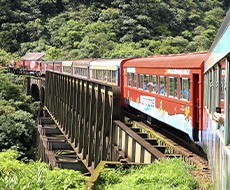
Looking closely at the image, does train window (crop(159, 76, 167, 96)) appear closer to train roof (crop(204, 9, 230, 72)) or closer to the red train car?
the red train car

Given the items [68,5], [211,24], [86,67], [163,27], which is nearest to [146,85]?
[86,67]

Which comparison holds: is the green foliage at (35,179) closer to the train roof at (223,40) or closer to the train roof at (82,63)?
the train roof at (223,40)

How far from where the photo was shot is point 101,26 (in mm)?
79688

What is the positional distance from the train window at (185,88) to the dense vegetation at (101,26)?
4936cm

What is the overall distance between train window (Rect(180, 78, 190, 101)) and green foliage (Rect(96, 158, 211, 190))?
2.53 metres

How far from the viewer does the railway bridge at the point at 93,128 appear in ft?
32.9

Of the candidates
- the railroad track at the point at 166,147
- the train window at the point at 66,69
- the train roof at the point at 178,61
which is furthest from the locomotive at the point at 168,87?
the train window at the point at 66,69

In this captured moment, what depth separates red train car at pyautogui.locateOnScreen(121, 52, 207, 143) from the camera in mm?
8742

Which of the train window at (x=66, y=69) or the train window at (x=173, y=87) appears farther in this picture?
the train window at (x=66, y=69)

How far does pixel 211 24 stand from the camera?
8950 cm

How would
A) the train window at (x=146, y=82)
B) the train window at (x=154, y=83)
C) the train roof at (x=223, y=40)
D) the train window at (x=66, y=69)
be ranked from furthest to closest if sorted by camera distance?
the train window at (x=66, y=69) → the train window at (x=146, y=82) → the train window at (x=154, y=83) → the train roof at (x=223, y=40)

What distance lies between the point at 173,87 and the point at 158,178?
4682mm

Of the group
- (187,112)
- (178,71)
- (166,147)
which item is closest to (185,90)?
(187,112)

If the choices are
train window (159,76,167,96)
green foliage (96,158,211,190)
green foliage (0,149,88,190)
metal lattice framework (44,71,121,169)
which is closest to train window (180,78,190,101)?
train window (159,76,167,96)
